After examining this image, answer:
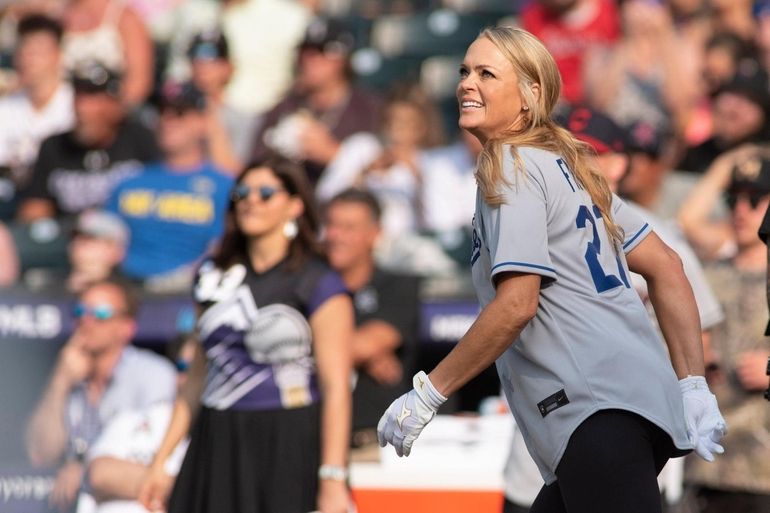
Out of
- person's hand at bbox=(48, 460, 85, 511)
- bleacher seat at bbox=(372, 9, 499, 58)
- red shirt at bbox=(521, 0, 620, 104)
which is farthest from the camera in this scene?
bleacher seat at bbox=(372, 9, 499, 58)

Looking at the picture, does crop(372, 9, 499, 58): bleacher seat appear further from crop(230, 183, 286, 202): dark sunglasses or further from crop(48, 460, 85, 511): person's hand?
crop(230, 183, 286, 202): dark sunglasses

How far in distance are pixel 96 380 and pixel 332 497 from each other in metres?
2.65

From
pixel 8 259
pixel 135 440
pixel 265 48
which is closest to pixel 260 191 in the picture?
pixel 135 440

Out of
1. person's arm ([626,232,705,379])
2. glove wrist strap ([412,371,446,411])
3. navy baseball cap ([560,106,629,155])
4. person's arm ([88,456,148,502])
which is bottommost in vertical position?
person's arm ([88,456,148,502])

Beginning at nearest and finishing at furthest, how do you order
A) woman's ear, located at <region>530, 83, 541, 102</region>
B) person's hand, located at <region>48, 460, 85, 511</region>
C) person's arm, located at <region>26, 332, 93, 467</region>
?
woman's ear, located at <region>530, 83, 541, 102</region>
person's hand, located at <region>48, 460, 85, 511</region>
person's arm, located at <region>26, 332, 93, 467</region>

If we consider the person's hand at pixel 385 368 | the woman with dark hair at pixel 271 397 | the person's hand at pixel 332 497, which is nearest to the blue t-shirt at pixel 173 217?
the person's hand at pixel 385 368

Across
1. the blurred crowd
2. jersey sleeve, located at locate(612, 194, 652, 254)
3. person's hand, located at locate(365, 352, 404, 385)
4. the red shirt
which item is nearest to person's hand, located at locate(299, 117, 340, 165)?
the blurred crowd

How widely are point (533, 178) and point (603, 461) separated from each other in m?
0.65

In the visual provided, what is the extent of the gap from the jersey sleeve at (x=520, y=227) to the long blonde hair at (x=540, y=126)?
8cm

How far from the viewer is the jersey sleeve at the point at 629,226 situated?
11.8 ft

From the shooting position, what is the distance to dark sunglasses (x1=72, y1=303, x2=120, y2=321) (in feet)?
23.6

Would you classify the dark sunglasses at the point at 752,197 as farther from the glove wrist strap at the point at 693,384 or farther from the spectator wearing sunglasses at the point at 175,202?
the spectator wearing sunglasses at the point at 175,202

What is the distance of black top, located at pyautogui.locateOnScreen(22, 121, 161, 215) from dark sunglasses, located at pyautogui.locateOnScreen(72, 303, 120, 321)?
2.16 metres

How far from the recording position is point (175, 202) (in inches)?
346
